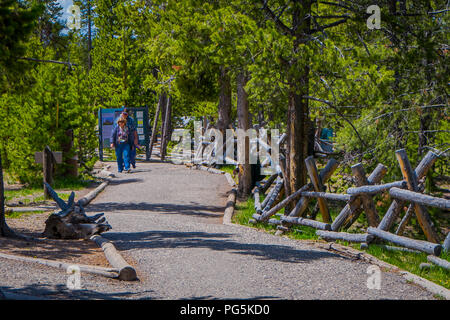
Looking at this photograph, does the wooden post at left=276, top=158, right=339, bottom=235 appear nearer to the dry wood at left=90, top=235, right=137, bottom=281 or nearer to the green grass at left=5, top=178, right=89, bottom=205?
the dry wood at left=90, top=235, right=137, bottom=281

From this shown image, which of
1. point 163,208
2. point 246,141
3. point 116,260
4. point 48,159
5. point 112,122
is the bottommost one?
point 163,208

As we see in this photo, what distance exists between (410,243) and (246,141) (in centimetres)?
901

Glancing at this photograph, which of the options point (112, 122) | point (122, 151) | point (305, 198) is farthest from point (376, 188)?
point (112, 122)

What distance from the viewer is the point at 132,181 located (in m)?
20.6

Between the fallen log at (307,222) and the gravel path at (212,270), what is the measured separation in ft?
1.91

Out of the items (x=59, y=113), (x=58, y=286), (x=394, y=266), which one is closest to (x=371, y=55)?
(x=394, y=266)

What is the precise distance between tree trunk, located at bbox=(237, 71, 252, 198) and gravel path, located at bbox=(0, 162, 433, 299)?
16.8ft

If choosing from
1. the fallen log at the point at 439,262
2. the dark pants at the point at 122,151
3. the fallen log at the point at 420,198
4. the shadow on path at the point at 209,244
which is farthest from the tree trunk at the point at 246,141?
the fallen log at the point at 439,262

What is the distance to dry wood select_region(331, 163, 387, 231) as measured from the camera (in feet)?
33.7

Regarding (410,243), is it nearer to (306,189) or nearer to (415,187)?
(415,187)

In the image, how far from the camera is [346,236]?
1021 cm

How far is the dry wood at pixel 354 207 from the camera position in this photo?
10.3 meters

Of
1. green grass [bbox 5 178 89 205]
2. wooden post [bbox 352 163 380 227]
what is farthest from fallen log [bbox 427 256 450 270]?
green grass [bbox 5 178 89 205]
